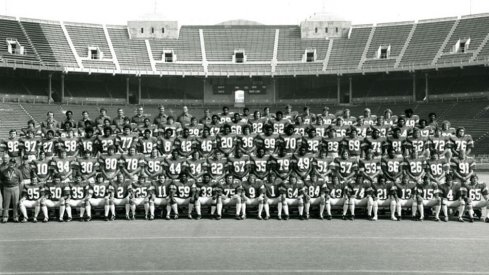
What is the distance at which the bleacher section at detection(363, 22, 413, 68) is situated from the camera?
3812cm

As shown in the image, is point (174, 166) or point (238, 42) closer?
point (174, 166)

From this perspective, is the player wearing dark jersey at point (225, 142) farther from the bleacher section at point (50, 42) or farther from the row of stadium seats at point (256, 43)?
the bleacher section at point (50, 42)

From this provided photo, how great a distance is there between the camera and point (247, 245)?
Result: 941 centimetres

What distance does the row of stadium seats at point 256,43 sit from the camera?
37062mm

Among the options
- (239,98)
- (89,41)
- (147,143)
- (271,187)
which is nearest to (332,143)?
(271,187)

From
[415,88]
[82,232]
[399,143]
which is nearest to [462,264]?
[399,143]

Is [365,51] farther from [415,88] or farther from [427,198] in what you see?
[427,198]

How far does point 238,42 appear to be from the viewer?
4116cm

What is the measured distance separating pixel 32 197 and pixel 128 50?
28.8 metres

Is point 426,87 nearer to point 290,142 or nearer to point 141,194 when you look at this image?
point 290,142

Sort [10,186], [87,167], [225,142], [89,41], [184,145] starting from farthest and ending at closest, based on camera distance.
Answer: [89,41]
[225,142]
[184,145]
[87,167]
[10,186]

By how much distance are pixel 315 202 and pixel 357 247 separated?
3.45 m

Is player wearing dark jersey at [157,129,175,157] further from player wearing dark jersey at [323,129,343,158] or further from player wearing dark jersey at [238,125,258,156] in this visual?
player wearing dark jersey at [323,129,343,158]

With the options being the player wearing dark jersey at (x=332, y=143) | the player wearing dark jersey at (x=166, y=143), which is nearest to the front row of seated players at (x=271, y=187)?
the player wearing dark jersey at (x=332, y=143)
